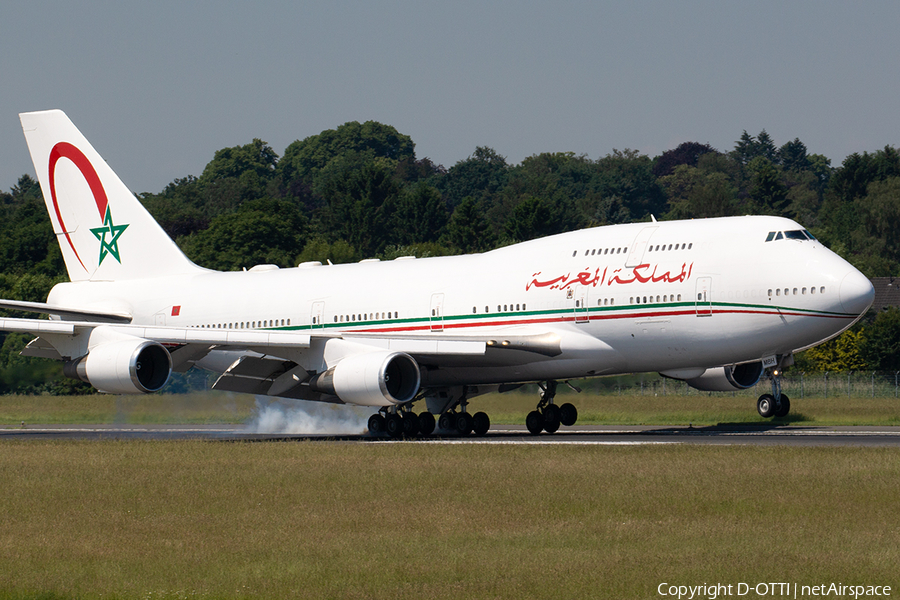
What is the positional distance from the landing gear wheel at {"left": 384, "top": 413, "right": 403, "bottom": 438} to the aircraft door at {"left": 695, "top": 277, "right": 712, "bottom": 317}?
8349mm

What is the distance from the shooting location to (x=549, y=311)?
1192 inches

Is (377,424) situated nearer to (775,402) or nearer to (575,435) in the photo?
(575,435)

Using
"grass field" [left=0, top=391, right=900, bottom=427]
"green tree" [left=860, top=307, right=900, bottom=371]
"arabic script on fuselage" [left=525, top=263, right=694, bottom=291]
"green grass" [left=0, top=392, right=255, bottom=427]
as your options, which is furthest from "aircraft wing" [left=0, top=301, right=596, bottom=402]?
"green tree" [left=860, top=307, right=900, bottom=371]

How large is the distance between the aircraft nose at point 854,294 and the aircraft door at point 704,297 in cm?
296

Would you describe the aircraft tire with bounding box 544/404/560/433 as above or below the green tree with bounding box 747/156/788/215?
below

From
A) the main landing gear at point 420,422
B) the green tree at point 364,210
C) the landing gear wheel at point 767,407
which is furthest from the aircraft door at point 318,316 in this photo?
the green tree at point 364,210

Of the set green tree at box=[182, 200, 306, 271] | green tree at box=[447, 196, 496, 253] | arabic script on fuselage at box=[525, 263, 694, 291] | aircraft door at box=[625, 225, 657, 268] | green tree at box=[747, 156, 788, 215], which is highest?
green tree at box=[747, 156, 788, 215]

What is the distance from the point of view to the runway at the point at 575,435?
27172 millimetres

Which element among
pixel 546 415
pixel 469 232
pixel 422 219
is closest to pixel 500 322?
pixel 546 415

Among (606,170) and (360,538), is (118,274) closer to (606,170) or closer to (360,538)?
(360,538)

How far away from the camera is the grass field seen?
36.9m

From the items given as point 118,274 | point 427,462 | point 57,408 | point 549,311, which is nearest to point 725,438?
point 549,311

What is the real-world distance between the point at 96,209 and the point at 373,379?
51.0 ft

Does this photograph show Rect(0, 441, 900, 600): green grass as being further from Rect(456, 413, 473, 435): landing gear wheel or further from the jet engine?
the jet engine
